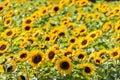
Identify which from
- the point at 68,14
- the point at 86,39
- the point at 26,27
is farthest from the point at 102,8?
the point at 86,39

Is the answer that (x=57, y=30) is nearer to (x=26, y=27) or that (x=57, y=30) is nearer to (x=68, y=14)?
(x=26, y=27)

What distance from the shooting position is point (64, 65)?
529 centimetres

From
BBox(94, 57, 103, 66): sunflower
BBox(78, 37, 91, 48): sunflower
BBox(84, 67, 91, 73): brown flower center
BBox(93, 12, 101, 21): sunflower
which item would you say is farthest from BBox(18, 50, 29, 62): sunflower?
BBox(93, 12, 101, 21): sunflower

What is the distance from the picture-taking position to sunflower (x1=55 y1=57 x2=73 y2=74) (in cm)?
524

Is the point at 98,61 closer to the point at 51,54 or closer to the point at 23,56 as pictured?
the point at 51,54

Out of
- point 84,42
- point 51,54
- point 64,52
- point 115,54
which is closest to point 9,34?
point 84,42

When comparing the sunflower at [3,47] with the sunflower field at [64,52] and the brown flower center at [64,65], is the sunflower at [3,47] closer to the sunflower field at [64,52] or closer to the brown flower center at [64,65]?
the sunflower field at [64,52]

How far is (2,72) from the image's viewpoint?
18.0ft

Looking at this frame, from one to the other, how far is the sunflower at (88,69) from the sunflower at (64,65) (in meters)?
0.34

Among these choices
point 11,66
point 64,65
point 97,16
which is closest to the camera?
point 64,65

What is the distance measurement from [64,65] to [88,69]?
1.37ft

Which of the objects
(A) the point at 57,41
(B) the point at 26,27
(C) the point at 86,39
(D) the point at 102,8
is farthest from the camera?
(D) the point at 102,8

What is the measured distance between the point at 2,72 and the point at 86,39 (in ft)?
Answer: 5.54

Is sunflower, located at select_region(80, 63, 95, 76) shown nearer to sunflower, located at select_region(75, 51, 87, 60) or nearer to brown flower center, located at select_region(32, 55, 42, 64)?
sunflower, located at select_region(75, 51, 87, 60)
